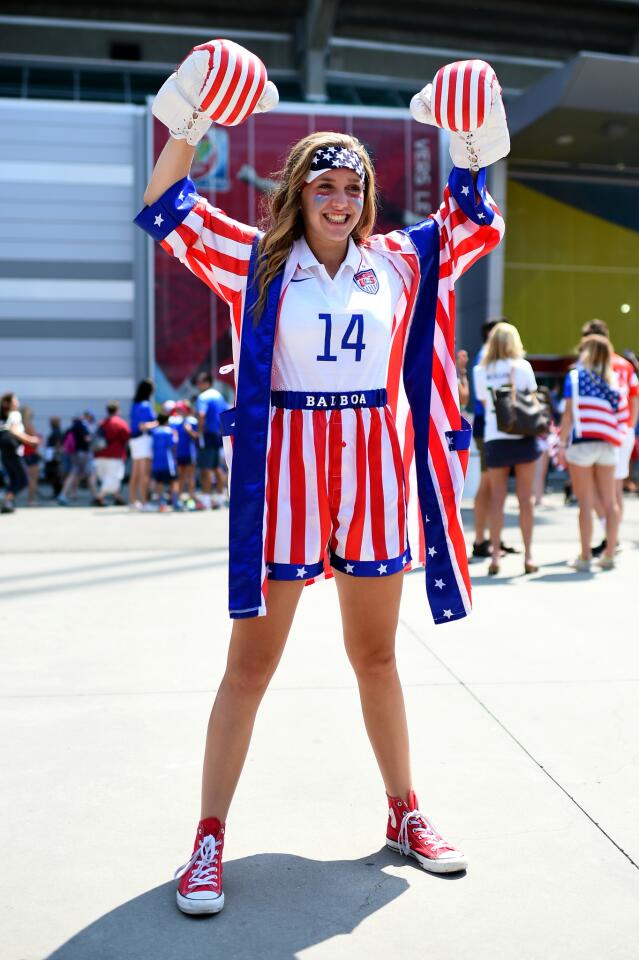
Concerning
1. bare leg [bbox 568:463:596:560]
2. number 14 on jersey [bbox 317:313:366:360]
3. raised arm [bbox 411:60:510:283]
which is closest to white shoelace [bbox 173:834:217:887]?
number 14 on jersey [bbox 317:313:366:360]

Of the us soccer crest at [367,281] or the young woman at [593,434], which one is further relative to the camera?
the young woman at [593,434]

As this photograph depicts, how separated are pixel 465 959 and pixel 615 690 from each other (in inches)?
88.4

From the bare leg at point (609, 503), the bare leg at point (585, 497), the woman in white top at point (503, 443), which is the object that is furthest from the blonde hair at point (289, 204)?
the bare leg at point (609, 503)

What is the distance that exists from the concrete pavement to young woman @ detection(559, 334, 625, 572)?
169 cm

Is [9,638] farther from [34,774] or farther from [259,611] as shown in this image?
Answer: [259,611]

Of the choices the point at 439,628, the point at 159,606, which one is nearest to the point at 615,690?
the point at 439,628

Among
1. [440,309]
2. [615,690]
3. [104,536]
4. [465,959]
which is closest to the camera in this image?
[465,959]

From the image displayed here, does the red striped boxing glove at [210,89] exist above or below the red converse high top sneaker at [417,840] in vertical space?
above

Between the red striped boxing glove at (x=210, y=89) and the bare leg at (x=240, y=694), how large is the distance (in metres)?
1.21

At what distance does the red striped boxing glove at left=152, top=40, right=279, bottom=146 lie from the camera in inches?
93.7

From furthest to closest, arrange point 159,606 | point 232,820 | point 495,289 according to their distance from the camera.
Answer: point 495,289, point 159,606, point 232,820

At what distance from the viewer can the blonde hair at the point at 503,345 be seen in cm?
716

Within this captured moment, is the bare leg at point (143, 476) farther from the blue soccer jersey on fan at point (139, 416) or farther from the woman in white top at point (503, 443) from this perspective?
the woman in white top at point (503, 443)

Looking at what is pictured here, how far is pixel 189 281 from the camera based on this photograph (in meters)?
22.8
